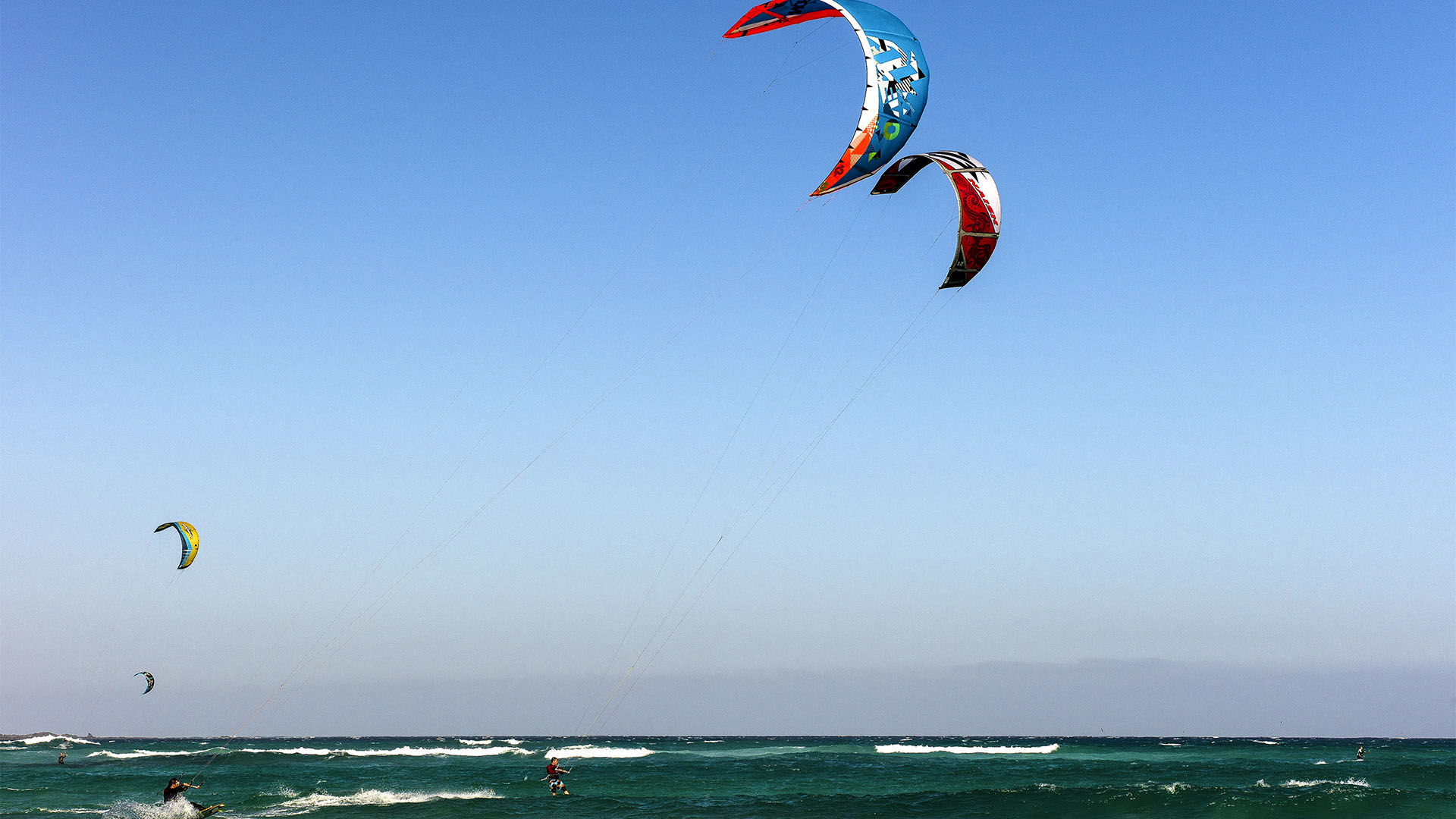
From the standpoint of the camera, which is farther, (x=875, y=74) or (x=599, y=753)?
(x=599, y=753)

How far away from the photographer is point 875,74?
42.9 ft

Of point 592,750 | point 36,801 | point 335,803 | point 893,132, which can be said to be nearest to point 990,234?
point 893,132

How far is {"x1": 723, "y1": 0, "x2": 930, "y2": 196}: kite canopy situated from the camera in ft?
43.0

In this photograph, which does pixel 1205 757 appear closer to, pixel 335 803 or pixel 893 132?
pixel 335 803

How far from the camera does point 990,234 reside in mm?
13719

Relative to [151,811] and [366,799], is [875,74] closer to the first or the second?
[151,811]

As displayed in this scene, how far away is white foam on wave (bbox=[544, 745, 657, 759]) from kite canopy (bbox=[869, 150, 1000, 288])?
4564 cm

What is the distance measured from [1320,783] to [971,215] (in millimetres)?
27375

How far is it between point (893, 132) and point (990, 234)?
5.84 ft

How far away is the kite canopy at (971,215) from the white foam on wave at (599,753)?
45.6 meters

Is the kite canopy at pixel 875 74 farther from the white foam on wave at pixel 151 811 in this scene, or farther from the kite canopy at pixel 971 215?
the white foam on wave at pixel 151 811

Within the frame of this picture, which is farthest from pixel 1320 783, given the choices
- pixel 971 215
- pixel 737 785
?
pixel 971 215

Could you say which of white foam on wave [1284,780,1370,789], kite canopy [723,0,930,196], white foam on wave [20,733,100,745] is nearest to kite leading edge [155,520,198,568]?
kite canopy [723,0,930,196]

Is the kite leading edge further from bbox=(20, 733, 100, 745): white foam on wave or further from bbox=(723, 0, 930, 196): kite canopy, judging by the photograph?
bbox=(20, 733, 100, 745): white foam on wave
